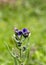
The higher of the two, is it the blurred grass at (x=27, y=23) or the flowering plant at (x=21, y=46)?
the flowering plant at (x=21, y=46)

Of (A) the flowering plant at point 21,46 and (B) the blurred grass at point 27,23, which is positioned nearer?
(A) the flowering plant at point 21,46

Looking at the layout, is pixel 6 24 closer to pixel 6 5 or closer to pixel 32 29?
pixel 32 29

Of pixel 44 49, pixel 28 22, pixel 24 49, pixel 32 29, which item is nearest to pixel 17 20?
pixel 28 22

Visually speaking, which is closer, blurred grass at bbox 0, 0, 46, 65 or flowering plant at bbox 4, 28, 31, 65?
flowering plant at bbox 4, 28, 31, 65

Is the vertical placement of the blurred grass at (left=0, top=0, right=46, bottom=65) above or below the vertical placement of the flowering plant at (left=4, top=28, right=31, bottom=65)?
below
